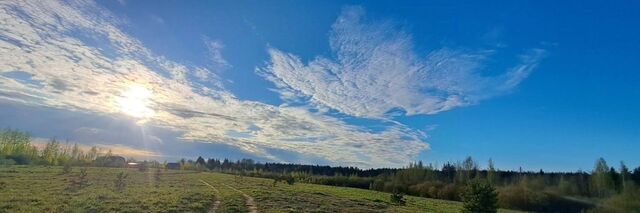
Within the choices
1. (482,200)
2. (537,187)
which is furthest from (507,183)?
(482,200)

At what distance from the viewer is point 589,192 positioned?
12412 cm

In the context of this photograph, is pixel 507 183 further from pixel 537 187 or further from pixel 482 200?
pixel 482 200

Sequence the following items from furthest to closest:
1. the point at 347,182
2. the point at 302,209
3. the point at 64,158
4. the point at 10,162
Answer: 1. the point at 64,158
2. the point at 347,182
3. the point at 10,162
4. the point at 302,209

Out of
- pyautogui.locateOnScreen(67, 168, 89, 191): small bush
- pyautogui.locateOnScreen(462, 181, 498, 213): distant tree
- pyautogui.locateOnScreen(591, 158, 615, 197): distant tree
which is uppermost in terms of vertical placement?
pyautogui.locateOnScreen(591, 158, 615, 197): distant tree

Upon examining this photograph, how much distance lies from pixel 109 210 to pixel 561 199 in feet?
332

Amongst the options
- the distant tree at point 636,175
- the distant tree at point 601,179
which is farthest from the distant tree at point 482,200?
Result: the distant tree at point 636,175

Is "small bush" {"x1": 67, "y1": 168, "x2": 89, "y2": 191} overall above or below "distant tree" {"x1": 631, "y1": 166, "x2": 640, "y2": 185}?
below

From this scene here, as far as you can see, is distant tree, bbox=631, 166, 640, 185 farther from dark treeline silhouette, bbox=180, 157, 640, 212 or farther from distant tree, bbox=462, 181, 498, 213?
distant tree, bbox=462, 181, 498, 213

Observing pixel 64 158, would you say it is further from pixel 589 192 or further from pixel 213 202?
pixel 589 192

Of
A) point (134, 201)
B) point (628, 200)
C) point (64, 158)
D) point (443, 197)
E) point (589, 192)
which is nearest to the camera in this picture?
point (134, 201)

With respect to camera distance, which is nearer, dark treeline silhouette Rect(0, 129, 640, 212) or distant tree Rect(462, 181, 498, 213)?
distant tree Rect(462, 181, 498, 213)

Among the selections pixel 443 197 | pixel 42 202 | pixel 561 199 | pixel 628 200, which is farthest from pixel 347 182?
pixel 42 202

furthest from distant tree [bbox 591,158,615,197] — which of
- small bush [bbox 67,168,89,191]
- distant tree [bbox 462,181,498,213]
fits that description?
small bush [bbox 67,168,89,191]

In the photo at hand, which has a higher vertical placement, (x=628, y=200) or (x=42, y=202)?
(x=628, y=200)
